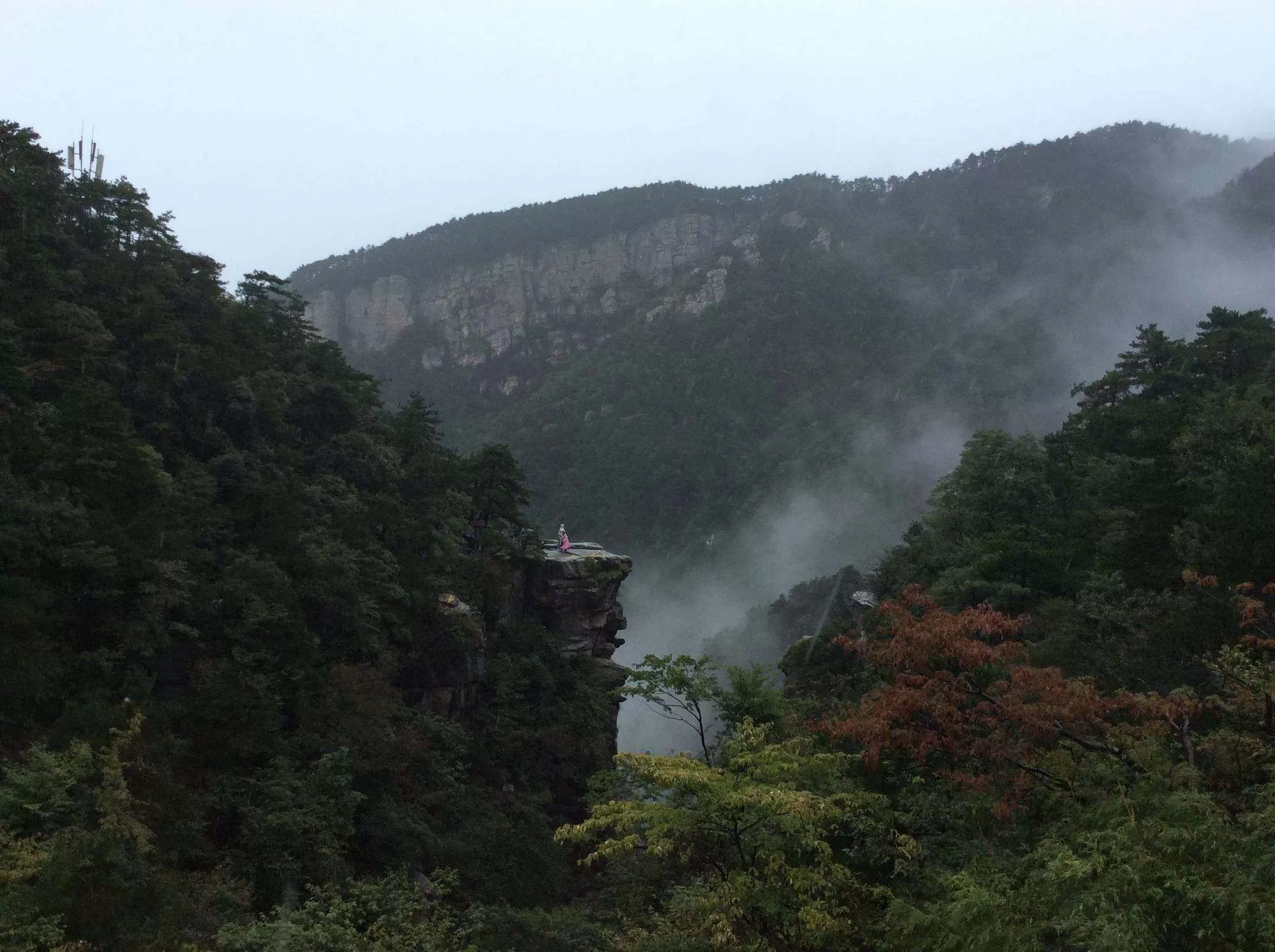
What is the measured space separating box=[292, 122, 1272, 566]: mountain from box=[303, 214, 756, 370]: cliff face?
341 millimetres

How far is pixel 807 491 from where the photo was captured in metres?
86.9

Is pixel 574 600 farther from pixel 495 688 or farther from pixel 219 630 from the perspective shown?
pixel 219 630

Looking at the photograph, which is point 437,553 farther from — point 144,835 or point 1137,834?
point 1137,834

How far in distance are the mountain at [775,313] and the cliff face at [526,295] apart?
34 cm

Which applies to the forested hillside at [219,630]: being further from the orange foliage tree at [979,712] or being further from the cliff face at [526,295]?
the cliff face at [526,295]

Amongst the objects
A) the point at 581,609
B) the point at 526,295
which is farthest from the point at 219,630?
the point at 526,295

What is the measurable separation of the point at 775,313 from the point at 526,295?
4009 cm

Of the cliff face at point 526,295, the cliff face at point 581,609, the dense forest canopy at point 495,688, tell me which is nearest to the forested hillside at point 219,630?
the dense forest canopy at point 495,688

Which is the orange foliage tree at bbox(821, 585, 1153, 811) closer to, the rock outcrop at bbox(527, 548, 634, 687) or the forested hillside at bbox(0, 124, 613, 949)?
the forested hillside at bbox(0, 124, 613, 949)

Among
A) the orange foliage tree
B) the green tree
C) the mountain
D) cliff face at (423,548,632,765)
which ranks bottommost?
cliff face at (423,548,632,765)

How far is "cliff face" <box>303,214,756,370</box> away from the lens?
131m

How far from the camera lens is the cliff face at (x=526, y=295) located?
131000mm

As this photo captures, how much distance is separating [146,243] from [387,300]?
365 ft

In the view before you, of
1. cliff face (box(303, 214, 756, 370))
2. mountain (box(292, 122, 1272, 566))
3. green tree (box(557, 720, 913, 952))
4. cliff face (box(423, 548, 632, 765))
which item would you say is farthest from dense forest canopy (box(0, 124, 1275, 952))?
cliff face (box(303, 214, 756, 370))
